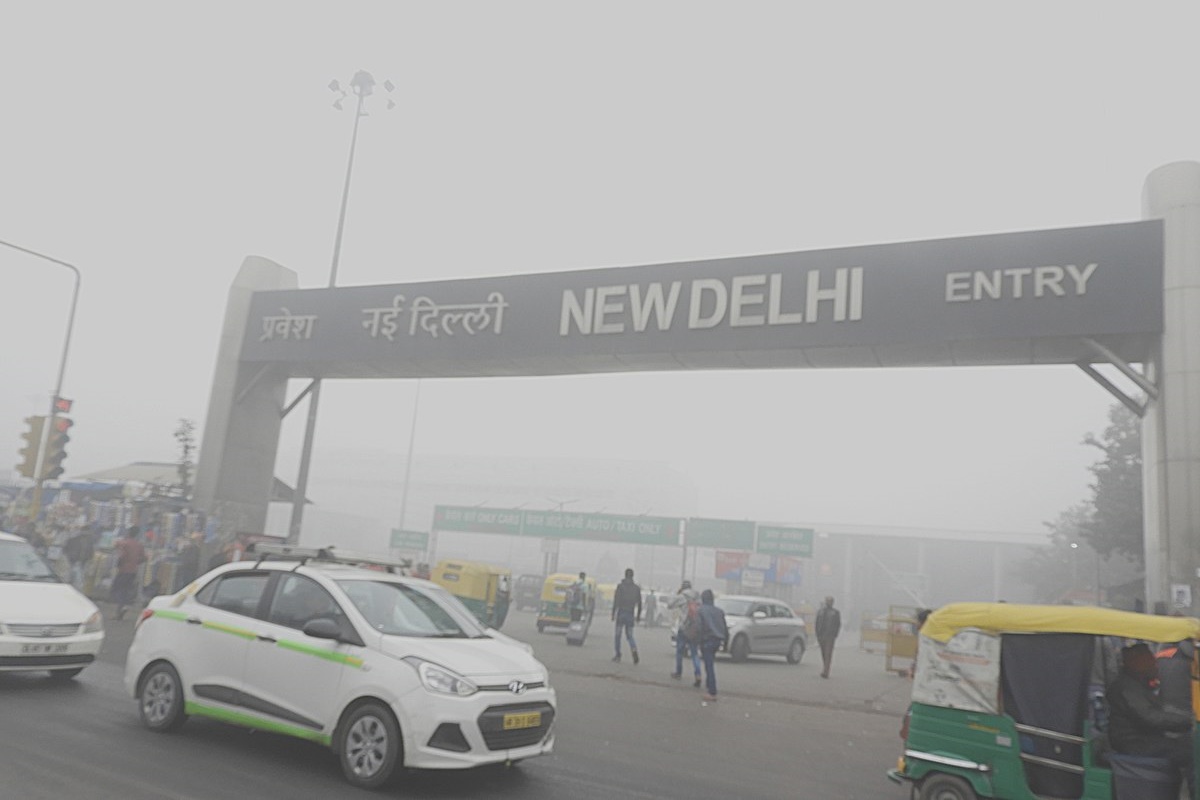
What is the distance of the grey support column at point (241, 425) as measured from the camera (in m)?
20.6

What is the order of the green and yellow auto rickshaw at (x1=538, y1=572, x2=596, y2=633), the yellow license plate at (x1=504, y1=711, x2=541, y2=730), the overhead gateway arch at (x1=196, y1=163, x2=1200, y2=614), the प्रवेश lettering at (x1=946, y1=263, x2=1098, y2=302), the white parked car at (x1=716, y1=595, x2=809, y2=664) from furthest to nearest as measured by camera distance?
the green and yellow auto rickshaw at (x1=538, y1=572, x2=596, y2=633)
the white parked car at (x1=716, y1=595, x2=809, y2=664)
the प्रवेश lettering at (x1=946, y1=263, x2=1098, y2=302)
the overhead gateway arch at (x1=196, y1=163, x2=1200, y2=614)
the yellow license plate at (x1=504, y1=711, x2=541, y2=730)

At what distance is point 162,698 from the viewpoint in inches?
308

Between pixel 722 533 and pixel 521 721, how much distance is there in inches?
1723

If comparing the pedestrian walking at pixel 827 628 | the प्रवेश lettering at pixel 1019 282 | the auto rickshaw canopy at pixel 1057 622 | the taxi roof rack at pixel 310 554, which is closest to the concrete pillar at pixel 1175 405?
the प्रवेश lettering at pixel 1019 282

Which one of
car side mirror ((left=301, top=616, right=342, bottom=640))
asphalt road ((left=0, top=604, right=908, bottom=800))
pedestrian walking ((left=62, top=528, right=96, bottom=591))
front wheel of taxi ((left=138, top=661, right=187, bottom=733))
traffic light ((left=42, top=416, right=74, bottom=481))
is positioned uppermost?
traffic light ((left=42, top=416, right=74, bottom=481))

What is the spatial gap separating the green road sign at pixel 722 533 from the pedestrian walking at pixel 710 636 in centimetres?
3470

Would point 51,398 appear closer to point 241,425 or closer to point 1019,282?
point 241,425

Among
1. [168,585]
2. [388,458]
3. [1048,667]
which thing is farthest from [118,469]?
[388,458]

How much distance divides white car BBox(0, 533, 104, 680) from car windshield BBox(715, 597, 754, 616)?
1448 cm

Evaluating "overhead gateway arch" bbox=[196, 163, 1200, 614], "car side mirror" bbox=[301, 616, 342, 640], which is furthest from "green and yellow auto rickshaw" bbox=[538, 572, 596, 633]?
"car side mirror" bbox=[301, 616, 342, 640]

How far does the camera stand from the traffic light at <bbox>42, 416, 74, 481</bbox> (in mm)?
18500

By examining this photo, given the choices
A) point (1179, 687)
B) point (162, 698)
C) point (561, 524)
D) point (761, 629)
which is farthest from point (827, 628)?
point (561, 524)

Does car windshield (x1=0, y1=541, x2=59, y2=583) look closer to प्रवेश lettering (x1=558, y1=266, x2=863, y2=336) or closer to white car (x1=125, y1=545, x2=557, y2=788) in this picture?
white car (x1=125, y1=545, x2=557, y2=788)

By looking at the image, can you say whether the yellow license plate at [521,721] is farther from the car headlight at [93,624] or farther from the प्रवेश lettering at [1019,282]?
the प्रवेश lettering at [1019,282]
